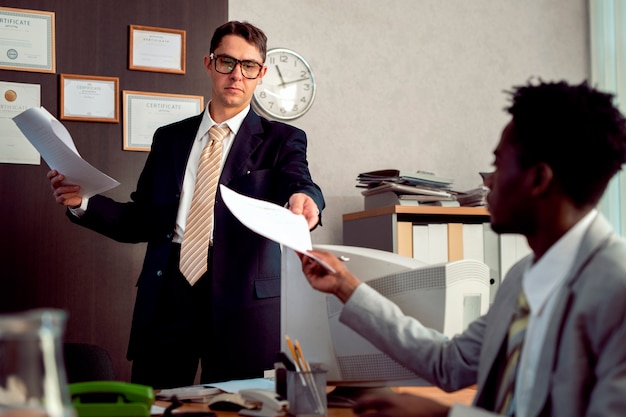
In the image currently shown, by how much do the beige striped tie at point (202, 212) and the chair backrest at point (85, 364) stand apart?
0.43 metres

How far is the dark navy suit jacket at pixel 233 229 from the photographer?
2238mm

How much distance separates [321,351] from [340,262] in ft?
0.79

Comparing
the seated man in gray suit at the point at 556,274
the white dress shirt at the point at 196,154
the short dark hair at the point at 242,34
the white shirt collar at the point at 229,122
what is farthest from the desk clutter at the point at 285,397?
the short dark hair at the point at 242,34

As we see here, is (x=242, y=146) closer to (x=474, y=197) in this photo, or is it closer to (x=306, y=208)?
(x=306, y=208)

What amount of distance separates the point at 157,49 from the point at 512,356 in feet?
8.34

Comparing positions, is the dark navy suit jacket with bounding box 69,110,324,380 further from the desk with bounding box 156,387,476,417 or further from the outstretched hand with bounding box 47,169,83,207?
the desk with bounding box 156,387,476,417

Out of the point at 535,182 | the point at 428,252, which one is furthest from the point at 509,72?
the point at 535,182

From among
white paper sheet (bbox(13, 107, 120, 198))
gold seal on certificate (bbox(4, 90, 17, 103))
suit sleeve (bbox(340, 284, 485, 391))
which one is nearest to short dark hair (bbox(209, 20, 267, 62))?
white paper sheet (bbox(13, 107, 120, 198))

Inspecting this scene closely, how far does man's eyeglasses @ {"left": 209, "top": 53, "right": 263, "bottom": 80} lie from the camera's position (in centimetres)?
238

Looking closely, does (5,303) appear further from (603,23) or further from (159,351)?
(603,23)

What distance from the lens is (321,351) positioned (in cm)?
166

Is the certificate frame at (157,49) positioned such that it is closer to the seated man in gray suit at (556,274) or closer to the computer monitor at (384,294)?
the computer monitor at (384,294)

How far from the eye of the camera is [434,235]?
3232 mm

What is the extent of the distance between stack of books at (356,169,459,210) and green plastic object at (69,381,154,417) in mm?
2132
